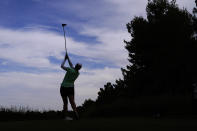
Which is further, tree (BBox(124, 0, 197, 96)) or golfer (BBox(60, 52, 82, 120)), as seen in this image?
tree (BBox(124, 0, 197, 96))

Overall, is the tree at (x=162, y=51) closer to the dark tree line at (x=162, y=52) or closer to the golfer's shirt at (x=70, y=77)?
the dark tree line at (x=162, y=52)

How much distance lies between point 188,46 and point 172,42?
1514 mm

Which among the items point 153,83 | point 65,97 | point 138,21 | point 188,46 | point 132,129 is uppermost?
point 138,21

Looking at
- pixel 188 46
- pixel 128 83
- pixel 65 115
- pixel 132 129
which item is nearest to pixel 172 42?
pixel 188 46

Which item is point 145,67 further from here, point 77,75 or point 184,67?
point 77,75

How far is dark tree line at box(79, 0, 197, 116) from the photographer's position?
3341cm

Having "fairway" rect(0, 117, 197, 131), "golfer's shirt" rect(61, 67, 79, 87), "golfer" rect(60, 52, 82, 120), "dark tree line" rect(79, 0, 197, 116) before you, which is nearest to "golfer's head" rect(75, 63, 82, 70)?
→ "golfer" rect(60, 52, 82, 120)

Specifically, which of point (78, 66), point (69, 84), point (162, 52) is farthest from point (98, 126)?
point (162, 52)

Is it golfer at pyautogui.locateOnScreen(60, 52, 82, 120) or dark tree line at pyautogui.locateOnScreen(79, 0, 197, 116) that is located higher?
dark tree line at pyautogui.locateOnScreen(79, 0, 197, 116)

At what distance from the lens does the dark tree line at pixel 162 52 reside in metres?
33.4

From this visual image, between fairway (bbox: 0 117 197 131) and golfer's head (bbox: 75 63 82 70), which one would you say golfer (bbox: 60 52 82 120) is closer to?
golfer's head (bbox: 75 63 82 70)

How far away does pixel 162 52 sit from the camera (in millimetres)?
35531

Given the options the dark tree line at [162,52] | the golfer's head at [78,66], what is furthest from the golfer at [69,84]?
the dark tree line at [162,52]

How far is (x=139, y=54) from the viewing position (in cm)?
3838
